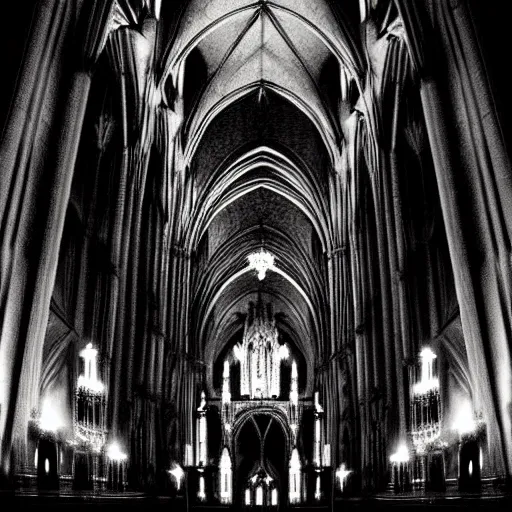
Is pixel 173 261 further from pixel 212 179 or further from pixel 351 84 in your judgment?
pixel 351 84

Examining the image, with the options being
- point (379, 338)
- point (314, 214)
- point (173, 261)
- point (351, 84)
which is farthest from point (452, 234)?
point (314, 214)

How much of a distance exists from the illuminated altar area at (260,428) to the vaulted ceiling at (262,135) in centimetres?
267

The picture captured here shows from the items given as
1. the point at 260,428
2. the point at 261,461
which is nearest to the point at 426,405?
the point at 261,461

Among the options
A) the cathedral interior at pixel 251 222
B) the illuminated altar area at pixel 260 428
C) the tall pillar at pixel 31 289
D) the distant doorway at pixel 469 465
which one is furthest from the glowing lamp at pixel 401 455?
the illuminated altar area at pixel 260 428

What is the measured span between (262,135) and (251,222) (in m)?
7.47

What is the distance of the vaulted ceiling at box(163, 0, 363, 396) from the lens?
72.2ft

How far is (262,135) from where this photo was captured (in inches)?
1160

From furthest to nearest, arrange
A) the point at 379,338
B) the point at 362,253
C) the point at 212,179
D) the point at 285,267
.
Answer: the point at 285,267 < the point at 212,179 < the point at 362,253 < the point at 379,338

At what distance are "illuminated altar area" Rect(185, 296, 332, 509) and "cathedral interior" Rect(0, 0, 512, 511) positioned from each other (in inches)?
95.9

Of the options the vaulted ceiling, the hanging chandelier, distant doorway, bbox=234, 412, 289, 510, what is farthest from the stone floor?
distant doorway, bbox=234, 412, 289, 510

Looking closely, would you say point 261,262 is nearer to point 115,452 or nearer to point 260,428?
point 260,428

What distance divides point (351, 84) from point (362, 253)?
575 cm

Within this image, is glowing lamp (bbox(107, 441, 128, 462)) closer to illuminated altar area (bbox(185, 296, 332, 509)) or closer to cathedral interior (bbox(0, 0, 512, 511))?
cathedral interior (bbox(0, 0, 512, 511))

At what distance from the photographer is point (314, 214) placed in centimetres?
3034
